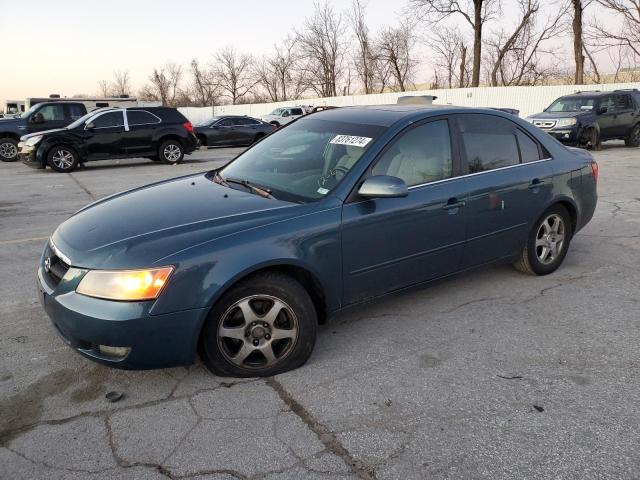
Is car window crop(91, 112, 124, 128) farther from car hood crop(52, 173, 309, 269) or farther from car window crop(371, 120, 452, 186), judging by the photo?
car window crop(371, 120, 452, 186)

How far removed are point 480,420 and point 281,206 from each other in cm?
162

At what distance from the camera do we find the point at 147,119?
1441cm

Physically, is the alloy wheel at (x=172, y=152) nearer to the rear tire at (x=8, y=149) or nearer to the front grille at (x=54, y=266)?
the rear tire at (x=8, y=149)

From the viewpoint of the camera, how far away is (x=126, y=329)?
8.57ft

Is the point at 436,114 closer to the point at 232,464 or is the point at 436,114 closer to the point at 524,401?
the point at 524,401

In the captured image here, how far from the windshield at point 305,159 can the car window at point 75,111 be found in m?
14.8

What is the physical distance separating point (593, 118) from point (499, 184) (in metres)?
13.9

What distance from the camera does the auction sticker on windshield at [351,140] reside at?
355 cm

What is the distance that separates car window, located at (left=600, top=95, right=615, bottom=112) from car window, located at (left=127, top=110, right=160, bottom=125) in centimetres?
A: 1336

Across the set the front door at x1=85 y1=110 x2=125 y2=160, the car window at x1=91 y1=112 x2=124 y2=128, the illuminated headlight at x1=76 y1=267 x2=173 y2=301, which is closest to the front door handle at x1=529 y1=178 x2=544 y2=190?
the illuminated headlight at x1=76 y1=267 x2=173 y2=301

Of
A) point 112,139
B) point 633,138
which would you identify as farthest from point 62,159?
point 633,138

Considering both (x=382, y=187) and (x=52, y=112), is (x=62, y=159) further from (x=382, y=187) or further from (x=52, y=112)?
(x=382, y=187)

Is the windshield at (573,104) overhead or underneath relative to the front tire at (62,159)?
overhead

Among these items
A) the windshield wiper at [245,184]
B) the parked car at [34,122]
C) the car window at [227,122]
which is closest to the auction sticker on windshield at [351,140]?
the windshield wiper at [245,184]
